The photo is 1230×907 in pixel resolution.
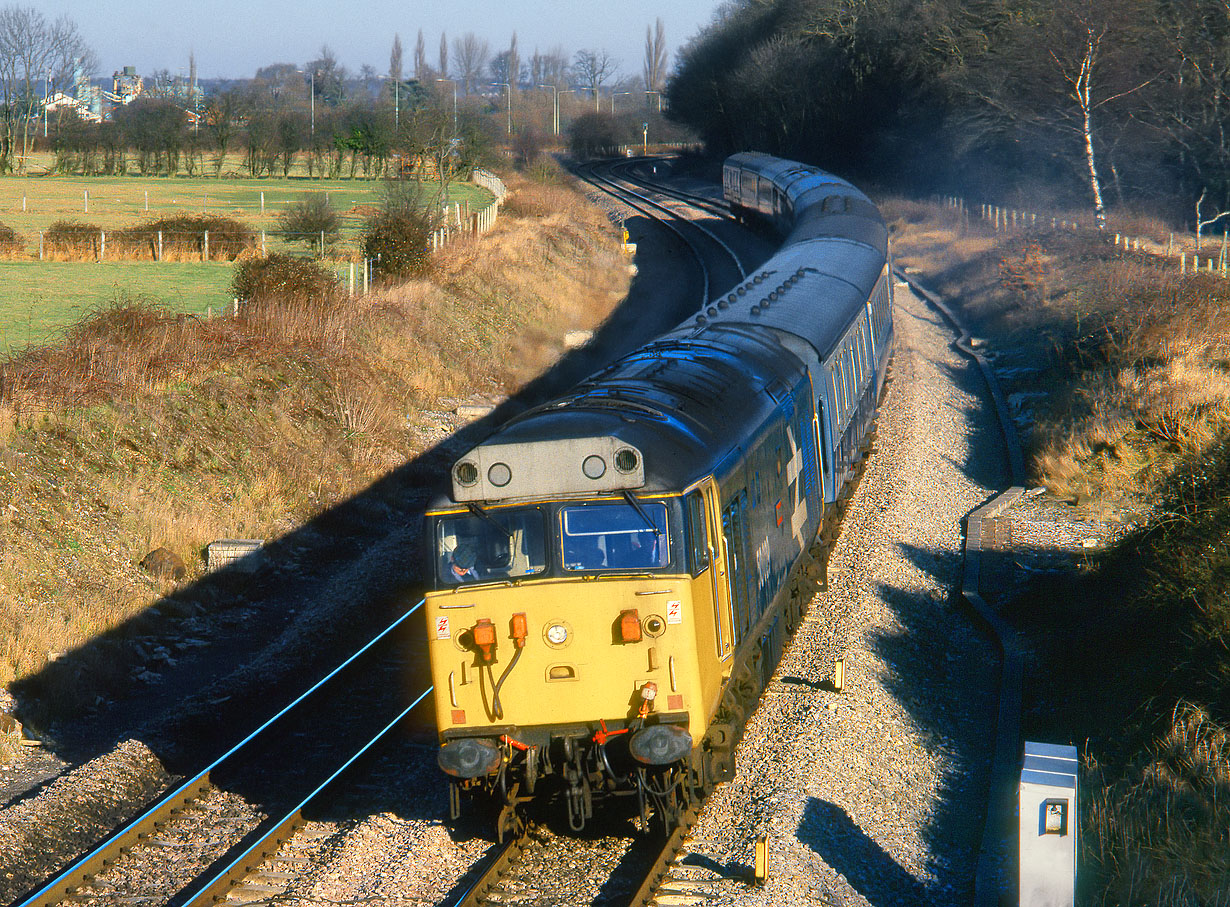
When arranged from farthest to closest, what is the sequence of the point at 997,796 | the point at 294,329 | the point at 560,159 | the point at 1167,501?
1. the point at 560,159
2. the point at 294,329
3. the point at 1167,501
4. the point at 997,796

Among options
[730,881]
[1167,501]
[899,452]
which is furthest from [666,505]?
[899,452]

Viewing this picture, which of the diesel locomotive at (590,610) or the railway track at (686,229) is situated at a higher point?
the railway track at (686,229)

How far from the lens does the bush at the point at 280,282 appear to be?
23.9 meters

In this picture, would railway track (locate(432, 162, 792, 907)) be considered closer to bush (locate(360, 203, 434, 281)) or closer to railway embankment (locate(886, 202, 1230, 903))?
railway embankment (locate(886, 202, 1230, 903))

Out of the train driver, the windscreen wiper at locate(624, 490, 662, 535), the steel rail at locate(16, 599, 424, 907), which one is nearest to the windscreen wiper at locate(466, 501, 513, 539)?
the train driver

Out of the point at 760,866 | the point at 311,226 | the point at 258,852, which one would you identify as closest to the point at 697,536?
the point at 760,866

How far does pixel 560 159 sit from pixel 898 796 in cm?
9294

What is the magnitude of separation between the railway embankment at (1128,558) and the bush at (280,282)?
46.7 feet

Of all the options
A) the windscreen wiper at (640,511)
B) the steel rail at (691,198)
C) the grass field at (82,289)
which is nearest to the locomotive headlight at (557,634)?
the windscreen wiper at (640,511)

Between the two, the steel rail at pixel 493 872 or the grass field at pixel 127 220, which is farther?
the grass field at pixel 127 220

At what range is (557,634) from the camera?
8.08m

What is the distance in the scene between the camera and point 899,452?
66.5 feet

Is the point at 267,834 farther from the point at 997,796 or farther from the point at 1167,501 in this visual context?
the point at 1167,501

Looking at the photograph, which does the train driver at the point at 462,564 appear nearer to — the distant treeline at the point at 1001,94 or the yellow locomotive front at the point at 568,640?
the yellow locomotive front at the point at 568,640
